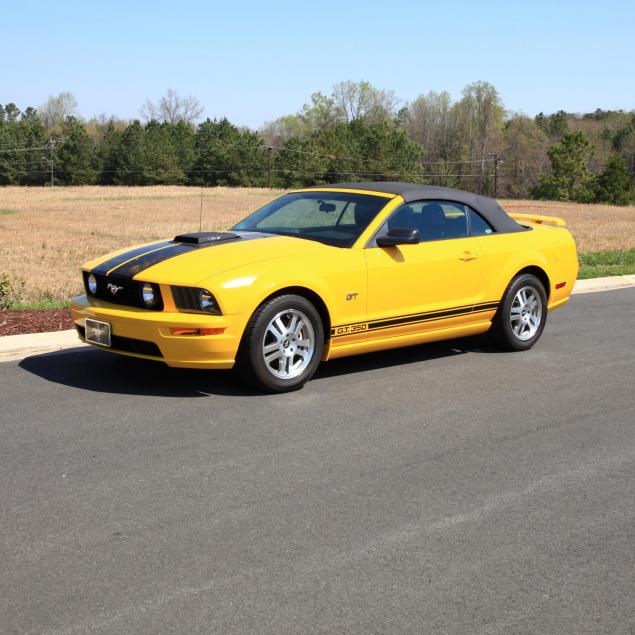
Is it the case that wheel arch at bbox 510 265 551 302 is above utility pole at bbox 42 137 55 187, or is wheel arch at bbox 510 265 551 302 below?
below

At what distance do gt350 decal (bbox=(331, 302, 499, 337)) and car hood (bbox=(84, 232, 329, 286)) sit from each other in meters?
0.69

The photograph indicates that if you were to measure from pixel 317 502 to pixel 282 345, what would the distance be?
2.29m

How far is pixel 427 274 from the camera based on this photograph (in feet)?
25.5

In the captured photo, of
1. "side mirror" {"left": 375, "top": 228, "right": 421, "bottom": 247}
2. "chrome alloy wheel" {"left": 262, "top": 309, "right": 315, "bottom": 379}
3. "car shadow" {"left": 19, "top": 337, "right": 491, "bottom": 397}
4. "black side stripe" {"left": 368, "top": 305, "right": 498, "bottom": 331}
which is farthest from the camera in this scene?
"black side stripe" {"left": 368, "top": 305, "right": 498, "bottom": 331}

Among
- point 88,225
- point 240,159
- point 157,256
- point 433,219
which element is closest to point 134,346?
point 157,256

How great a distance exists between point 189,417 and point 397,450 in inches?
59.2

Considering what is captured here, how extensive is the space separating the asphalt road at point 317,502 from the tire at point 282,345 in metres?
0.18

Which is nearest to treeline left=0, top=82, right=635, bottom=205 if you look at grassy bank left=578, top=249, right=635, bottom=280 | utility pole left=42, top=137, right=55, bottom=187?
utility pole left=42, top=137, right=55, bottom=187

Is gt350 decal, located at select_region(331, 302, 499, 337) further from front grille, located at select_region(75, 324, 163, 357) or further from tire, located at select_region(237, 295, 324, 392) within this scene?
front grille, located at select_region(75, 324, 163, 357)

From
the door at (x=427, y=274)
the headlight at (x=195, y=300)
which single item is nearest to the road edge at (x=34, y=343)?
the headlight at (x=195, y=300)

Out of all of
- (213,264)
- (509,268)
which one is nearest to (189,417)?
(213,264)

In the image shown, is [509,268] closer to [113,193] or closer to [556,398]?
A: [556,398]

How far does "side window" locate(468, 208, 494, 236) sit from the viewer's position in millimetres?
8352

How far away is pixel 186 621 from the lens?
341 centimetres
